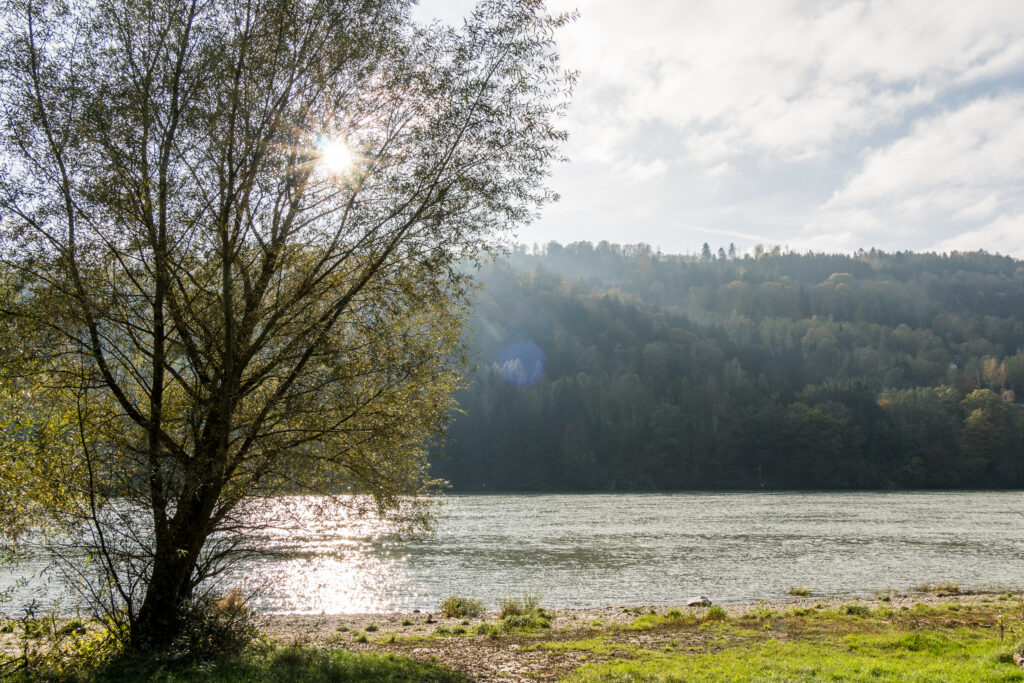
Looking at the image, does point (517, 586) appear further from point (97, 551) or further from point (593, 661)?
point (97, 551)

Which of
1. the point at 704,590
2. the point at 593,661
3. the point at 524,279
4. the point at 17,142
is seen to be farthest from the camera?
the point at 524,279

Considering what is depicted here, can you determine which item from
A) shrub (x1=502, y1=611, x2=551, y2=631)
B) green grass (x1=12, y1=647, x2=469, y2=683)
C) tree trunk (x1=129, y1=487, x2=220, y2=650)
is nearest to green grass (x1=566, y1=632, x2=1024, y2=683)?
green grass (x1=12, y1=647, x2=469, y2=683)

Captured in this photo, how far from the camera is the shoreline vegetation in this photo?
33.8 feet

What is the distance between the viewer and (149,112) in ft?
35.8

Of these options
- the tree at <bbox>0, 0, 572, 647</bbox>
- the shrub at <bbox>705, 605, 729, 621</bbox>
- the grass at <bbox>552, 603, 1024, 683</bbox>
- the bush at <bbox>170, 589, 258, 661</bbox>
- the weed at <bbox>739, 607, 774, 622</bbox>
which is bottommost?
the weed at <bbox>739, 607, 774, 622</bbox>

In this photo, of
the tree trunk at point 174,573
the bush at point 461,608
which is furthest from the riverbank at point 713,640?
the tree trunk at point 174,573

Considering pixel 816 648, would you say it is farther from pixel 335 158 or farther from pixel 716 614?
pixel 335 158

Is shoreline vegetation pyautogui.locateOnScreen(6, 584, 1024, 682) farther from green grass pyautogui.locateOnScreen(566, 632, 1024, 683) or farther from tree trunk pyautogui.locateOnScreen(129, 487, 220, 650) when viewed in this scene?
tree trunk pyautogui.locateOnScreen(129, 487, 220, 650)

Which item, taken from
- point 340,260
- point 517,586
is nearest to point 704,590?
point 517,586

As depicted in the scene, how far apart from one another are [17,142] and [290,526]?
25.1 feet

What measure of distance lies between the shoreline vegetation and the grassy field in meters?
0.03

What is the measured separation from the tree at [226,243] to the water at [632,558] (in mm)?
2219

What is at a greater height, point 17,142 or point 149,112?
point 149,112

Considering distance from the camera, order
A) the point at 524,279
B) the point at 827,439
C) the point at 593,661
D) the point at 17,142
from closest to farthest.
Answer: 1. the point at 17,142
2. the point at 593,661
3. the point at 827,439
4. the point at 524,279
